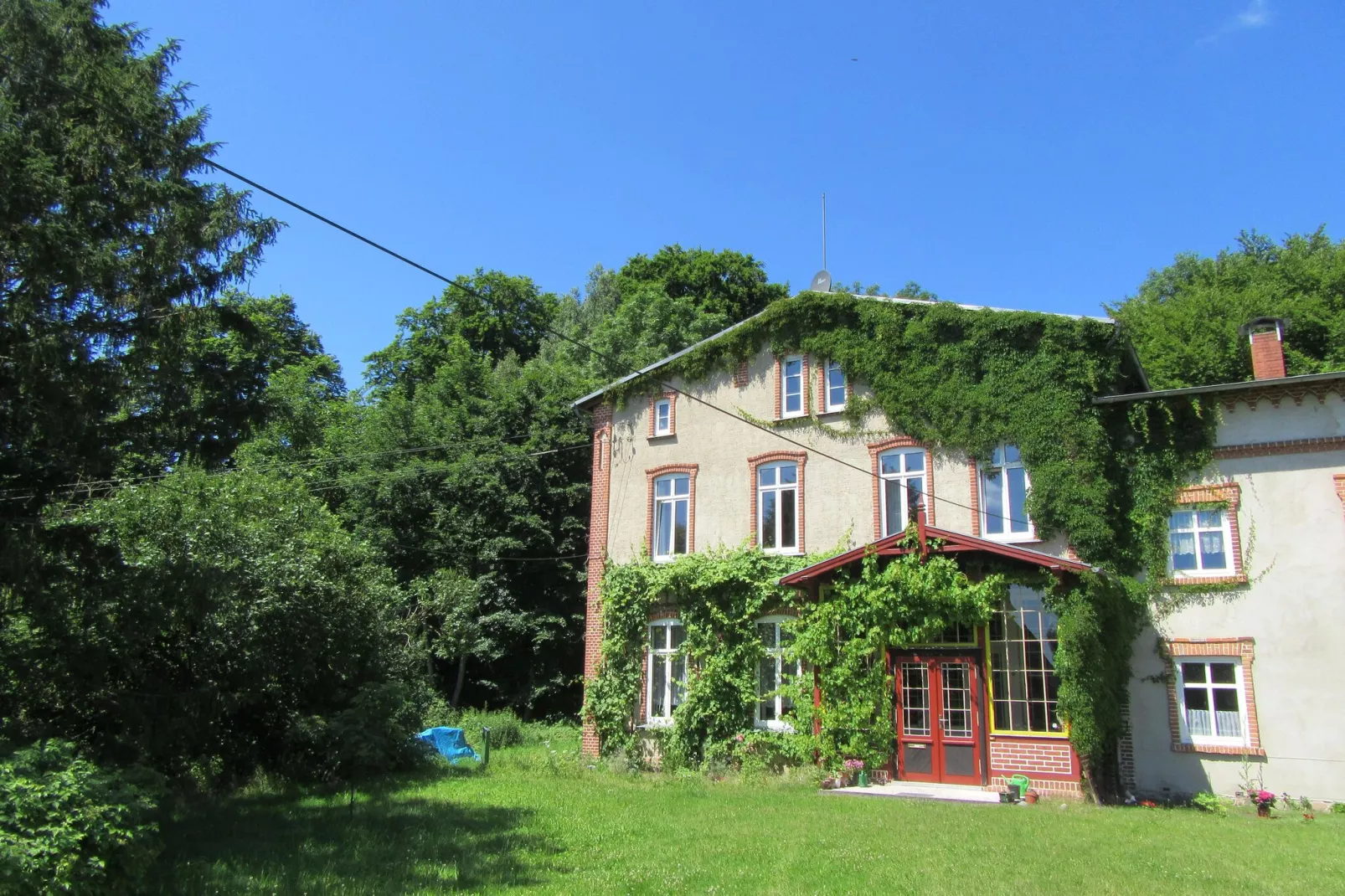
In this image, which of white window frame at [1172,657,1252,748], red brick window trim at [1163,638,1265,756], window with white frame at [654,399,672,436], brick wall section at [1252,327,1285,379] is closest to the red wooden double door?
red brick window trim at [1163,638,1265,756]

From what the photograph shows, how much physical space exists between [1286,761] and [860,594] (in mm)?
7324

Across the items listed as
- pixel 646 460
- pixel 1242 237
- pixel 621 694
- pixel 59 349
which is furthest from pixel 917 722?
pixel 1242 237

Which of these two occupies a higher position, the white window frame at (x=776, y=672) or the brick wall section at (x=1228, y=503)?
the brick wall section at (x=1228, y=503)

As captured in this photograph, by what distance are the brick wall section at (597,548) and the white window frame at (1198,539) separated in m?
11.6

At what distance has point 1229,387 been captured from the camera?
16.6 m

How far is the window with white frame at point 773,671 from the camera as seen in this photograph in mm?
18594

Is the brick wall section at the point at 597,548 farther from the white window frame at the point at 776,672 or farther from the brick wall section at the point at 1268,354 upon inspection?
the brick wall section at the point at 1268,354

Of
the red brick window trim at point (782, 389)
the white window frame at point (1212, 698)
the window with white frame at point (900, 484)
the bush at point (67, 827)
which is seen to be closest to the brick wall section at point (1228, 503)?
the white window frame at point (1212, 698)

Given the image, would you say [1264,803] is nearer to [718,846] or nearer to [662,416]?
[718,846]

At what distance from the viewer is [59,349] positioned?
962cm

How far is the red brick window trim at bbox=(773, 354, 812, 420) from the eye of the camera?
2039 centimetres

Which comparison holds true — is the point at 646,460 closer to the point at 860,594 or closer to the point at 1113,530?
the point at 860,594

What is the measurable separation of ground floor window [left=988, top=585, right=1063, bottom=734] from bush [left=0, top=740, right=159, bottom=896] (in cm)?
1322

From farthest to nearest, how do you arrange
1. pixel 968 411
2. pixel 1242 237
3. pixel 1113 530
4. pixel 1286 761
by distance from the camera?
pixel 1242 237
pixel 968 411
pixel 1113 530
pixel 1286 761
